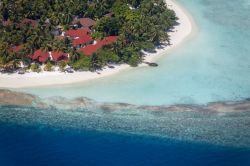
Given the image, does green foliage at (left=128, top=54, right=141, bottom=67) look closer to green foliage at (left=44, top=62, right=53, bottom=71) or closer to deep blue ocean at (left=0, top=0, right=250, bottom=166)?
deep blue ocean at (left=0, top=0, right=250, bottom=166)

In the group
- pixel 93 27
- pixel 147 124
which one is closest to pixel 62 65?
pixel 93 27

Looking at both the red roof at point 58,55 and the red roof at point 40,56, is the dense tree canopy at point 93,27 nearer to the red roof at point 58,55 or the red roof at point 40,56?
the red roof at point 58,55

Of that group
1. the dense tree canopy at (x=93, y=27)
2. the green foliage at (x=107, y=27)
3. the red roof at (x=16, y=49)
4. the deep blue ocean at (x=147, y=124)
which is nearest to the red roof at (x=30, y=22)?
the dense tree canopy at (x=93, y=27)

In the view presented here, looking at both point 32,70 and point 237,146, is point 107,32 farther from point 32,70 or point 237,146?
point 237,146

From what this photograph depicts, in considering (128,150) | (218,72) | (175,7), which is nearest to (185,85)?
(218,72)

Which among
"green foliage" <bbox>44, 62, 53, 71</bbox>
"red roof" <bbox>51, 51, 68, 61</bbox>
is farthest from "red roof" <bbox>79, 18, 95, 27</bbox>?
"green foliage" <bbox>44, 62, 53, 71</bbox>

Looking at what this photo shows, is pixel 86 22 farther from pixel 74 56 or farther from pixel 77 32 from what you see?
pixel 74 56
